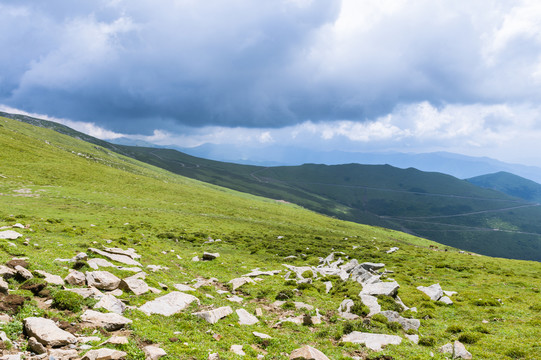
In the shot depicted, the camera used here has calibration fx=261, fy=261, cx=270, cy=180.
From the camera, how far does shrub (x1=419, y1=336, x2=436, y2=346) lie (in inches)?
575

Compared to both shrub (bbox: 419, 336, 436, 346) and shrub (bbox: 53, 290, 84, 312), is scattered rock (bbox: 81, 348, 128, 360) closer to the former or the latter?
shrub (bbox: 53, 290, 84, 312)

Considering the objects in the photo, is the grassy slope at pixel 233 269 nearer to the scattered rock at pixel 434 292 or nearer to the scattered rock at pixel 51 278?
the scattered rock at pixel 434 292

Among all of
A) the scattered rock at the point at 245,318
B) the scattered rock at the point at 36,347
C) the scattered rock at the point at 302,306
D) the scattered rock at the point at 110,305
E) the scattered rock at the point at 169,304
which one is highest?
the scattered rock at the point at 36,347

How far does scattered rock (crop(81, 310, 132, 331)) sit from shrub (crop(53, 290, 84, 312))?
0.75 m

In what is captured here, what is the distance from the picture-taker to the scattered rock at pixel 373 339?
14.1 metres

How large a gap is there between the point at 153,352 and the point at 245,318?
722cm

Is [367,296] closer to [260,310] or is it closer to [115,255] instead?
[260,310]

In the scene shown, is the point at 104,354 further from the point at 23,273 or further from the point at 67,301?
the point at 23,273

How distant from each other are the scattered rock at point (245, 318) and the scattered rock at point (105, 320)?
21.5ft

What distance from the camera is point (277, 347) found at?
1345cm

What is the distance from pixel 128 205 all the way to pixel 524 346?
70538 mm

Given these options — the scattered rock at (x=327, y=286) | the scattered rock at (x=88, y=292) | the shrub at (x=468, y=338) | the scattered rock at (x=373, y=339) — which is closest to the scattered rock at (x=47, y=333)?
the scattered rock at (x=88, y=292)

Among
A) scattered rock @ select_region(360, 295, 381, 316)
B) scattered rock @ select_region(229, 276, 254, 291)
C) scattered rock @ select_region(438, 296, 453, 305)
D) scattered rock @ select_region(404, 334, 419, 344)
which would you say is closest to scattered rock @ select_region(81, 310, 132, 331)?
scattered rock @ select_region(229, 276, 254, 291)

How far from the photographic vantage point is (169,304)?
53.6 feet
